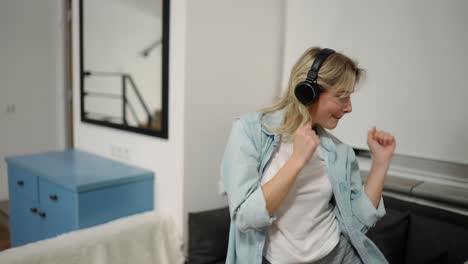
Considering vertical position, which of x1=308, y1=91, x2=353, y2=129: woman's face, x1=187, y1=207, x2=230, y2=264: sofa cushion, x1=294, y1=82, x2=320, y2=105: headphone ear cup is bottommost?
x1=187, y1=207, x2=230, y2=264: sofa cushion

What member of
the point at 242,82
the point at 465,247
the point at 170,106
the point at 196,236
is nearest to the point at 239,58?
the point at 242,82

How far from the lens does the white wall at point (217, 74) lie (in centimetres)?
187

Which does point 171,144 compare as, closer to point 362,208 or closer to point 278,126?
point 278,126

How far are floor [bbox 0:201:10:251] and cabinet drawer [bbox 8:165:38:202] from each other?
81cm

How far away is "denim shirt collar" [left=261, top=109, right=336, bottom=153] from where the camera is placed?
3.65 ft

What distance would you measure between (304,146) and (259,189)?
0.16 meters

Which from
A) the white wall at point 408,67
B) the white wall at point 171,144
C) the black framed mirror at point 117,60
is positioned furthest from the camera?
the black framed mirror at point 117,60

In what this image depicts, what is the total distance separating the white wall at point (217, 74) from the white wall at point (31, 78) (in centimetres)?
259

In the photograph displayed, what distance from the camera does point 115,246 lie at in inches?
69.9

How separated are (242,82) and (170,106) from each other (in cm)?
42

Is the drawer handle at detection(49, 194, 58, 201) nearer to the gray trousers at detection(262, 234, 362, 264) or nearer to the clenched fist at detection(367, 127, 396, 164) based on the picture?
the gray trousers at detection(262, 234, 362, 264)

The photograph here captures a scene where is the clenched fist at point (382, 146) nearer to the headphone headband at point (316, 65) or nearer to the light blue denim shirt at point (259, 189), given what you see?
the light blue denim shirt at point (259, 189)

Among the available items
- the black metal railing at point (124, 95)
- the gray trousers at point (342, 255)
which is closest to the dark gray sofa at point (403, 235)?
the gray trousers at point (342, 255)

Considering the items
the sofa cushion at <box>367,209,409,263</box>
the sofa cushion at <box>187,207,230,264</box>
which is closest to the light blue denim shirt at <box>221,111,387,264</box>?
the sofa cushion at <box>367,209,409,263</box>
